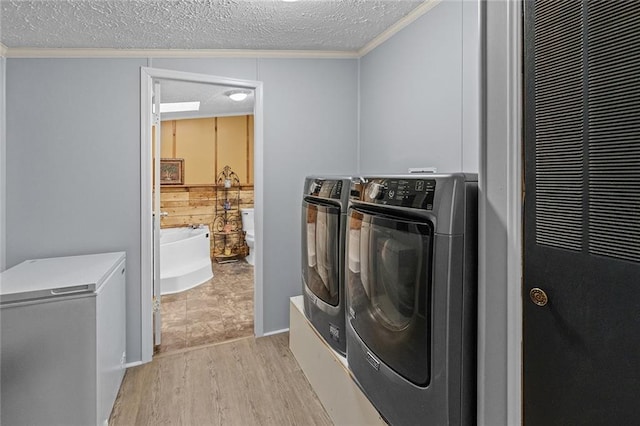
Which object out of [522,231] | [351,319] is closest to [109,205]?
[351,319]

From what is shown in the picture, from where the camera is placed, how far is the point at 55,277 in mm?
1787

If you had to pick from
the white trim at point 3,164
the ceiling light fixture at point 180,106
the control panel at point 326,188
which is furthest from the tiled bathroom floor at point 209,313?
the ceiling light fixture at point 180,106

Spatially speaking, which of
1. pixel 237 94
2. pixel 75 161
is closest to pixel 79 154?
pixel 75 161

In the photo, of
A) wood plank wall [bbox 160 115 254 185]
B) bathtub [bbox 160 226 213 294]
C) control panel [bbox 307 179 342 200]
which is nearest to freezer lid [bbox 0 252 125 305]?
control panel [bbox 307 179 342 200]

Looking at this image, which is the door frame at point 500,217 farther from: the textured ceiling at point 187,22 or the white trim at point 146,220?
the white trim at point 146,220

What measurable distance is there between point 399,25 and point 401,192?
1723mm

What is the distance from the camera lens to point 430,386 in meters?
1.08

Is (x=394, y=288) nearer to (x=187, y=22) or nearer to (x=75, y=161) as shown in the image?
(x=187, y=22)

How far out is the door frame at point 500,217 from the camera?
910mm

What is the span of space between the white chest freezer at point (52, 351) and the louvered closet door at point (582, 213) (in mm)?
1874

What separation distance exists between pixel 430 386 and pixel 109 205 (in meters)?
2.38

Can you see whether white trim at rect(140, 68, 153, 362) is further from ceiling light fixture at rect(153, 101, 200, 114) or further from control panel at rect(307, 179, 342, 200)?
ceiling light fixture at rect(153, 101, 200, 114)

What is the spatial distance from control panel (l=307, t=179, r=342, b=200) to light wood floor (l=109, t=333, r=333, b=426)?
49.6 inches

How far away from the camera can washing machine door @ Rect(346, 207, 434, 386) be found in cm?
110
